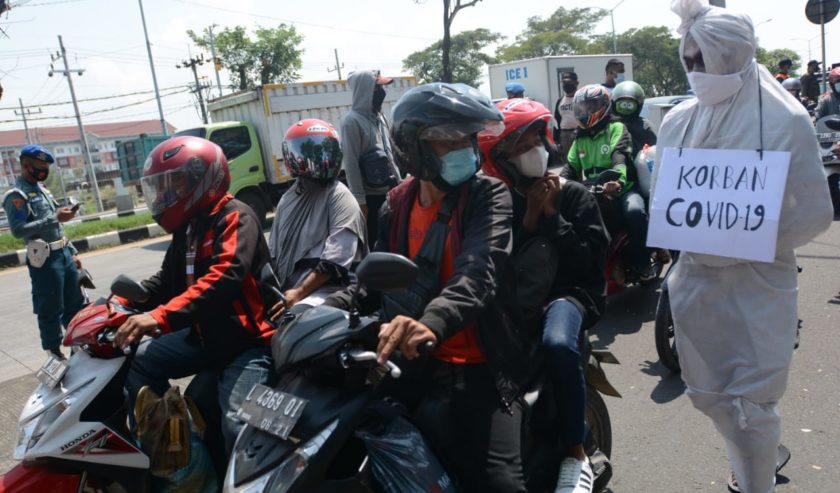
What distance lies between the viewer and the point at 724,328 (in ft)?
8.36

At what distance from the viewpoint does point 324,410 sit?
190 cm

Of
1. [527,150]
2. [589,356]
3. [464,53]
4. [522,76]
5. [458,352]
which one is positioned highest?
[464,53]

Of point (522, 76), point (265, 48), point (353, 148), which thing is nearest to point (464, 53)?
point (265, 48)

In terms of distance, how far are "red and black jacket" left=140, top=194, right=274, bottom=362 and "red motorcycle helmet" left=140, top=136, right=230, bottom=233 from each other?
0.07 m

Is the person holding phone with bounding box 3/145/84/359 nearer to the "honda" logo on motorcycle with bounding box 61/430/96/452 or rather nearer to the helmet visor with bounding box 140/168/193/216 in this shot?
the helmet visor with bounding box 140/168/193/216

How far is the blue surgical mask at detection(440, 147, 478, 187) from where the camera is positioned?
227cm

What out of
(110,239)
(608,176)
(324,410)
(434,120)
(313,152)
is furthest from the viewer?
(110,239)

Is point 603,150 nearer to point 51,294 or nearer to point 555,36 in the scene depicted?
point 51,294

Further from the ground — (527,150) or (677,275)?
(527,150)

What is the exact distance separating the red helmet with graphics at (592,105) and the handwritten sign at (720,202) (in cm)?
279

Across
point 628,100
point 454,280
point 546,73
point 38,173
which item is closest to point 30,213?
point 38,173

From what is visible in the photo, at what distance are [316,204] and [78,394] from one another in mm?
1457

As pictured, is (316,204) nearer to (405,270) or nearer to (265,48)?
(405,270)

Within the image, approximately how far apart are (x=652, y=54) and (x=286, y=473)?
61.6 meters
